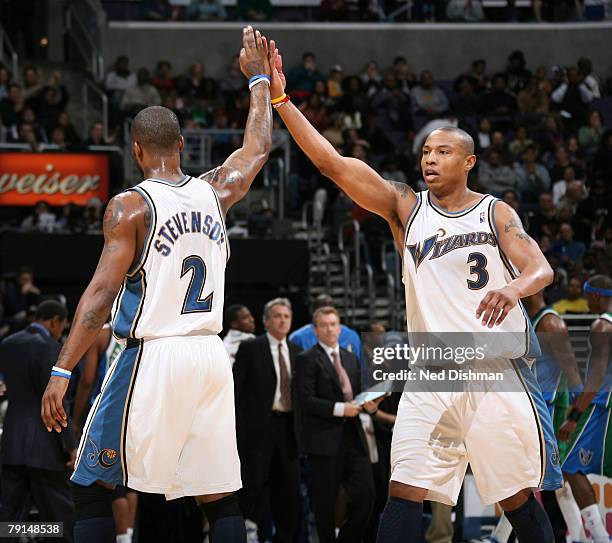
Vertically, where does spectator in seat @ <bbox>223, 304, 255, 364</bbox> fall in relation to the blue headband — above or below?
below

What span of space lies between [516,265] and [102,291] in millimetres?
2002

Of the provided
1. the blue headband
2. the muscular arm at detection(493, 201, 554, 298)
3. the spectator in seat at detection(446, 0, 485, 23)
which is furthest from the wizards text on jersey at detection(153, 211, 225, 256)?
the spectator in seat at detection(446, 0, 485, 23)

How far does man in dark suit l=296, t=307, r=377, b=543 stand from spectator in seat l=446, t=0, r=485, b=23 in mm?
14560

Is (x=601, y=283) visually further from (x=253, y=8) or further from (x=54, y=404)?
(x=253, y=8)

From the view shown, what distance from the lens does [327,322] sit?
30.5 ft

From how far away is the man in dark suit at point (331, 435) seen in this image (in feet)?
29.5

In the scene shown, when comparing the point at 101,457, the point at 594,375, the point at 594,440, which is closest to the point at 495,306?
the point at 101,457

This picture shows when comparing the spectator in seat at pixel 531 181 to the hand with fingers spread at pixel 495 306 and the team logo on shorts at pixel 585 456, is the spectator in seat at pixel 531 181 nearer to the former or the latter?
the team logo on shorts at pixel 585 456

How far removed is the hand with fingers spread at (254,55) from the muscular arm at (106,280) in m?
1.40

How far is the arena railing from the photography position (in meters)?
19.0

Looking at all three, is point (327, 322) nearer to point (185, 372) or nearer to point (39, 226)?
point (185, 372)

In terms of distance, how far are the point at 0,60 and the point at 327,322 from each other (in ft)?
38.4

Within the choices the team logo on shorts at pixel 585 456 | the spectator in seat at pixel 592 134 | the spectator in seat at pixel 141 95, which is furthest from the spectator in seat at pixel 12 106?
the team logo on shorts at pixel 585 456

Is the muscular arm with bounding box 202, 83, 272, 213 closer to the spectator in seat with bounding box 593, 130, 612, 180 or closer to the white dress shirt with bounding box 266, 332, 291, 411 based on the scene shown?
the white dress shirt with bounding box 266, 332, 291, 411
